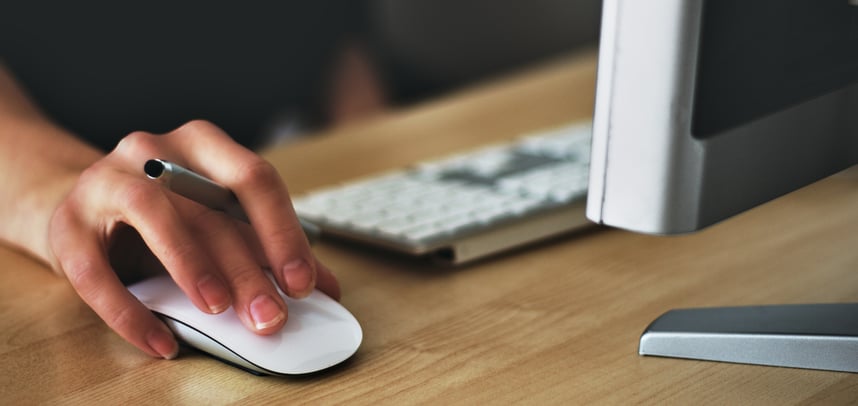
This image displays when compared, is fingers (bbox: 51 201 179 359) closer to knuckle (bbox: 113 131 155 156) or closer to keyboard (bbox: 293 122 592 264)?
knuckle (bbox: 113 131 155 156)

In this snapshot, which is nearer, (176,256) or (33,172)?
(176,256)

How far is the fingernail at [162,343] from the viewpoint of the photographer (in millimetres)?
538

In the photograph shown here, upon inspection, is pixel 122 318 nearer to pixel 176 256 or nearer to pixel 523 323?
pixel 176 256

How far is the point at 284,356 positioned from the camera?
1.64 ft

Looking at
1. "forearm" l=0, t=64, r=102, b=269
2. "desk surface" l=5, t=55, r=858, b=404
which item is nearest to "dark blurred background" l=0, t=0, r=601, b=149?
"forearm" l=0, t=64, r=102, b=269

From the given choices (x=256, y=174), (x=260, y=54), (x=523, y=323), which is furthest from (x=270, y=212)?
(x=260, y=54)

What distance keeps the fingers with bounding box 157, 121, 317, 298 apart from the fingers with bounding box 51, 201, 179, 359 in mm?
74

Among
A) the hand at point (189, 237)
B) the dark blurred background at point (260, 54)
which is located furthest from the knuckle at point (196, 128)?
the dark blurred background at point (260, 54)

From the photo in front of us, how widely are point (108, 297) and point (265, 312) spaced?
4.0 inches

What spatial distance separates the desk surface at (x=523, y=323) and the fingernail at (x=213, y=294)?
0.11ft

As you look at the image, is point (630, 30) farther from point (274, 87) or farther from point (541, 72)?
point (274, 87)

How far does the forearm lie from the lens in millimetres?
690

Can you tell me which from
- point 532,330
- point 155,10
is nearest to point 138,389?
point 532,330

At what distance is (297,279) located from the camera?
1.77 ft
